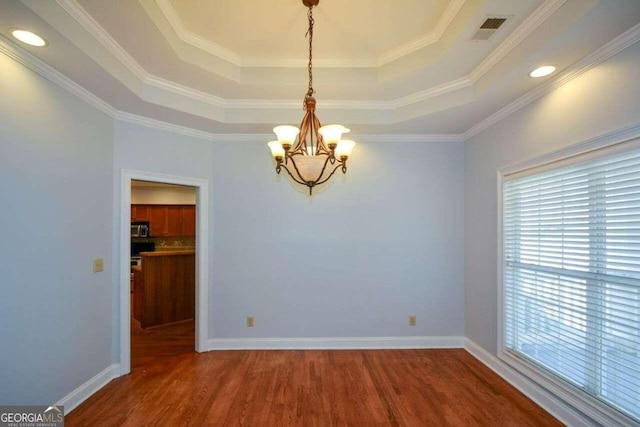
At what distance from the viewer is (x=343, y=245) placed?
12.0ft

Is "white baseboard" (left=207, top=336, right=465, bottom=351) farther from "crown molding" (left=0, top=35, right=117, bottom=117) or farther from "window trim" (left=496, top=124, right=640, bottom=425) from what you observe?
"crown molding" (left=0, top=35, right=117, bottom=117)

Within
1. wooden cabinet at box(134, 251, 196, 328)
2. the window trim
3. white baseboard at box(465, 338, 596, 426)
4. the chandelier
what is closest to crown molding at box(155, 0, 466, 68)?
the chandelier

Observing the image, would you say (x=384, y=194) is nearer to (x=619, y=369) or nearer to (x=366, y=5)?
(x=366, y=5)

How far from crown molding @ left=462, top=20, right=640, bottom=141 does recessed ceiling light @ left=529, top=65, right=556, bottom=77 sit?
0.11 m

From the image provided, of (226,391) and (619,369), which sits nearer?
(619,369)

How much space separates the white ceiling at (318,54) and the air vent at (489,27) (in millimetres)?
44

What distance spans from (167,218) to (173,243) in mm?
750

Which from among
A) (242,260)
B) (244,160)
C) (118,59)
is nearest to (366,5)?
(118,59)

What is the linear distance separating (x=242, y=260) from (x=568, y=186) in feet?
10.8

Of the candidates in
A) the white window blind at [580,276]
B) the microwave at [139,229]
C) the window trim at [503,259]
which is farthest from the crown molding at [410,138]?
the microwave at [139,229]

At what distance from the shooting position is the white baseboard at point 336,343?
358cm

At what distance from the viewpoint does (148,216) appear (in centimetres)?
689

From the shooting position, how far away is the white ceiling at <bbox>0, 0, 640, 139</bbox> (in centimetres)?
181

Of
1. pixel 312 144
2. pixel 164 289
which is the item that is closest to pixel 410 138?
pixel 312 144
